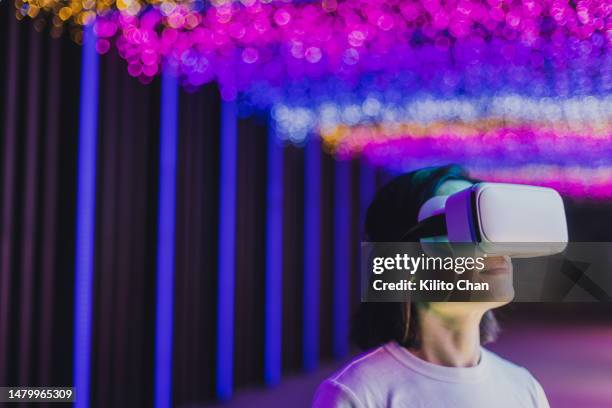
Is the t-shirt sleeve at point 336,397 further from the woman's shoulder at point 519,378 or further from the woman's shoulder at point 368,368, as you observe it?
the woman's shoulder at point 519,378

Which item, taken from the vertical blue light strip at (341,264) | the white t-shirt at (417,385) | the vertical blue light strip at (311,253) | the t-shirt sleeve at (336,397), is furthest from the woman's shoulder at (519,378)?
the vertical blue light strip at (341,264)

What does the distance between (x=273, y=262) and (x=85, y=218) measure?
5.01 ft

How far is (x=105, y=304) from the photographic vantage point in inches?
101

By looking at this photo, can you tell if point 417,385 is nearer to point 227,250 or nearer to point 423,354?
point 423,354

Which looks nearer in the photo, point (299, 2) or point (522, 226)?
point (522, 226)

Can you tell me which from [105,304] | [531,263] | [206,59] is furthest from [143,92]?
[531,263]

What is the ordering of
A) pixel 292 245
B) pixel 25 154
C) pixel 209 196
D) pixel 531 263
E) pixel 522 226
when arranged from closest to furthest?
1. pixel 522 226
2. pixel 531 263
3. pixel 25 154
4. pixel 209 196
5. pixel 292 245

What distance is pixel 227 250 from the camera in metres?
3.33

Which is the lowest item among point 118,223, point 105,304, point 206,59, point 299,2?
point 105,304

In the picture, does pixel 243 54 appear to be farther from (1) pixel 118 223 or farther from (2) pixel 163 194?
(1) pixel 118 223

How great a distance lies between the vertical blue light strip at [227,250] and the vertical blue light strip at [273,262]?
38cm

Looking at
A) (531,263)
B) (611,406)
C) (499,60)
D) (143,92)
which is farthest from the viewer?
(499,60)

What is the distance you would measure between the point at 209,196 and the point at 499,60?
260cm

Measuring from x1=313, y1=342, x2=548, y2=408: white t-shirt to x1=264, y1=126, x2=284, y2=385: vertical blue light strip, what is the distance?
2883 millimetres
